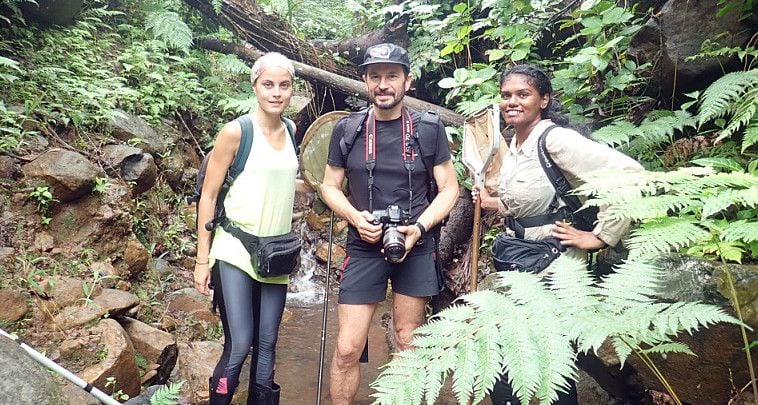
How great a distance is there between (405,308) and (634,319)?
1.86 m

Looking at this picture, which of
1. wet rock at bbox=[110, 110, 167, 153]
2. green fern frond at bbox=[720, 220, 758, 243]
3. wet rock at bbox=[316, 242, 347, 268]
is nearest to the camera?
green fern frond at bbox=[720, 220, 758, 243]

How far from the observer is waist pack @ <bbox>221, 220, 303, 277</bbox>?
296 centimetres

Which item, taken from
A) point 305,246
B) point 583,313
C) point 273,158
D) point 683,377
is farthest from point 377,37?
point 583,313

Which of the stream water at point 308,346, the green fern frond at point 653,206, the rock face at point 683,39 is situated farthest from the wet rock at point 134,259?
A: the rock face at point 683,39

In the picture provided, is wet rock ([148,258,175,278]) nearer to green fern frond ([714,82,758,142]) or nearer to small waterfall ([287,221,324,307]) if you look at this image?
small waterfall ([287,221,324,307])

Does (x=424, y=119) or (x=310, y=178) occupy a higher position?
(x=424, y=119)

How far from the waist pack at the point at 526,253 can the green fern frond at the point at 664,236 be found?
836 millimetres

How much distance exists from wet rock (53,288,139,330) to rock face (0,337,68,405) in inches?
63.1

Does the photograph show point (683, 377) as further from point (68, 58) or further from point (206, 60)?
point (206, 60)

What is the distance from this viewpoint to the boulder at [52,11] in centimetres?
654

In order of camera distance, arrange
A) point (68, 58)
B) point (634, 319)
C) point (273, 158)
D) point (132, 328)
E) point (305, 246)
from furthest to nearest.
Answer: point (305, 246)
point (68, 58)
point (132, 328)
point (273, 158)
point (634, 319)

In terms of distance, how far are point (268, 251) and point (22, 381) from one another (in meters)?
1.31


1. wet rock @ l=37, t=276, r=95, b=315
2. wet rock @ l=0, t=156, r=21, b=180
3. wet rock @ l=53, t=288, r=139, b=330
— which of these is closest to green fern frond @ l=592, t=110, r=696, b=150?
wet rock @ l=53, t=288, r=139, b=330

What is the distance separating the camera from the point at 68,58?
21.6ft
